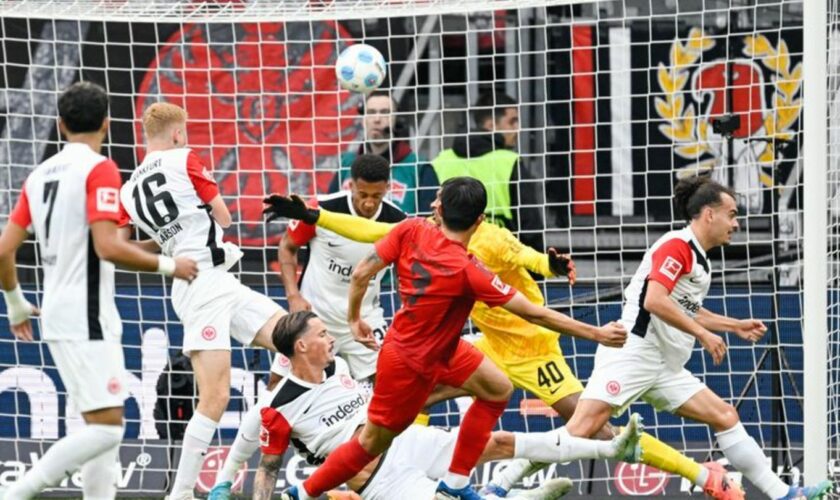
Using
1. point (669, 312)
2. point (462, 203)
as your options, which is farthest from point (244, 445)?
point (669, 312)

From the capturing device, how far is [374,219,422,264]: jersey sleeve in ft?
27.5

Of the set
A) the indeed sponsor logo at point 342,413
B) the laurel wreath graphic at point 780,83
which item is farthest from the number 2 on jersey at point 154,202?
the laurel wreath graphic at point 780,83

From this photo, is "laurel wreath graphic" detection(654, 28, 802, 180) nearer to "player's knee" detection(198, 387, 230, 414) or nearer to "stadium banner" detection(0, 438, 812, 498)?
"stadium banner" detection(0, 438, 812, 498)

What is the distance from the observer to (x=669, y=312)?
908 cm

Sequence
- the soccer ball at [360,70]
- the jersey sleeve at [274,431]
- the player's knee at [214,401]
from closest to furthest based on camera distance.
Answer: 1. the jersey sleeve at [274,431]
2. the player's knee at [214,401]
3. the soccer ball at [360,70]

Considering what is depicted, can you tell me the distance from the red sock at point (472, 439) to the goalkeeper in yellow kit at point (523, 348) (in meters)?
0.89

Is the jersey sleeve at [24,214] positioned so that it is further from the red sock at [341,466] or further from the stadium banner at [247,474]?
the stadium banner at [247,474]

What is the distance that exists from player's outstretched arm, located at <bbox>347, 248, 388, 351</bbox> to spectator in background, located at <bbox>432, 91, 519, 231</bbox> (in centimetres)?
287

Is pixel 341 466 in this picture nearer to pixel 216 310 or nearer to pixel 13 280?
pixel 216 310

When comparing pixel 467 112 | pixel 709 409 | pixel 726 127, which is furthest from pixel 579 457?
pixel 467 112

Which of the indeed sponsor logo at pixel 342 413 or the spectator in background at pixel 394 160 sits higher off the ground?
the spectator in background at pixel 394 160

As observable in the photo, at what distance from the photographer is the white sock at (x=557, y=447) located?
9.06m

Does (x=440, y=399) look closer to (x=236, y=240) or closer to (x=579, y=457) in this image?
(x=579, y=457)

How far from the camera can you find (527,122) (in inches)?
495
